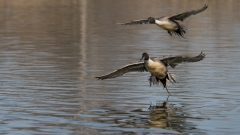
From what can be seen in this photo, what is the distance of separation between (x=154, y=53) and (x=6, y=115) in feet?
38.5

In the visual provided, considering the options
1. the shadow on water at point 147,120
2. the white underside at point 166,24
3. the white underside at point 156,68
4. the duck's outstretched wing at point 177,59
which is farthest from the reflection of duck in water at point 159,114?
the white underside at point 166,24

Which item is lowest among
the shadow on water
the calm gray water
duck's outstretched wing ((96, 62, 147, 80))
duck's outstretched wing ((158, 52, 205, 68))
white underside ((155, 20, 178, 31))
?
the shadow on water

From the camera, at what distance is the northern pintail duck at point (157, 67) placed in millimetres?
15617

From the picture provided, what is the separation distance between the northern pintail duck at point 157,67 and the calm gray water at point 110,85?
0.38 m

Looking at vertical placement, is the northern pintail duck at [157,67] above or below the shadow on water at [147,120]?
above

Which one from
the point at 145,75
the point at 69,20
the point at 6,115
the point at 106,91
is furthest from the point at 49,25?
the point at 6,115

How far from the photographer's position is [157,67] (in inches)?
617

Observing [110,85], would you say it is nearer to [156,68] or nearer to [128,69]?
[128,69]

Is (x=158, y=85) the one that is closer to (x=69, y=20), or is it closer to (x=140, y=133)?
(x=140, y=133)

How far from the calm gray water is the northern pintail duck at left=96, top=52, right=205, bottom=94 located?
382mm

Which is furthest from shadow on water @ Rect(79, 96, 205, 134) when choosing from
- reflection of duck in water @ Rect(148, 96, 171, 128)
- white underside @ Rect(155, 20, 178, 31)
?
white underside @ Rect(155, 20, 178, 31)

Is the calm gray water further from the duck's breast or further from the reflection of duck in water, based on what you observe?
the duck's breast

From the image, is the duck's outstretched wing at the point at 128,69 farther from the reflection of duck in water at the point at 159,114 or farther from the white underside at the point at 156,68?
the reflection of duck in water at the point at 159,114

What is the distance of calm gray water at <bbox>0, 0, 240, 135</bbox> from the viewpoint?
1309cm
